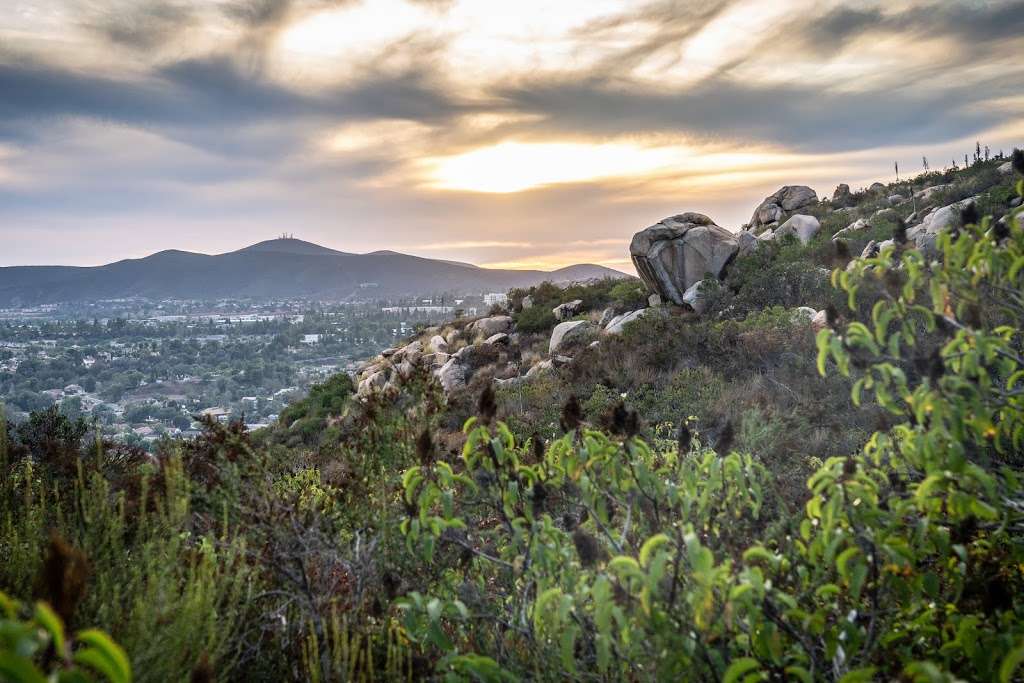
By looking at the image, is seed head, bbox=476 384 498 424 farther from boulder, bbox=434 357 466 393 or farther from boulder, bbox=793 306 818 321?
boulder, bbox=434 357 466 393

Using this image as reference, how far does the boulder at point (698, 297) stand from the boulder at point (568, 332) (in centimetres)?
285

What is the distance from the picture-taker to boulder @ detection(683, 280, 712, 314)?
54.2 ft

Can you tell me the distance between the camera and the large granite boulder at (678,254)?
18.6 meters

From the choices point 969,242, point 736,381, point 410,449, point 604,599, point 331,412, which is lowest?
point 331,412

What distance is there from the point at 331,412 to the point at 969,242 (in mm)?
21665

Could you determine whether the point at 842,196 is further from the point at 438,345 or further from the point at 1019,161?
the point at 1019,161

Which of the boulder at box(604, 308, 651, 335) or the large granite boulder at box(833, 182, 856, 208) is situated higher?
the large granite boulder at box(833, 182, 856, 208)

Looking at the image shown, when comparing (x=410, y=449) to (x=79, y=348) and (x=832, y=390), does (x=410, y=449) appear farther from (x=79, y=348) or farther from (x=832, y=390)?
(x=79, y=348)

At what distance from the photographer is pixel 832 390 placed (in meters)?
8.37

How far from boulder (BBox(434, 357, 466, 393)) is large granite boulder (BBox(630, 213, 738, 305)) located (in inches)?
265

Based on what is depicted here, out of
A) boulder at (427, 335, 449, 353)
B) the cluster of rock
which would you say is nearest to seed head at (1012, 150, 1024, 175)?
the cluster of rock

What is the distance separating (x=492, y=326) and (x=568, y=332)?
601 cm

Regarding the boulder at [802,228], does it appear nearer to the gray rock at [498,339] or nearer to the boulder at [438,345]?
the gray rock at [498,339]

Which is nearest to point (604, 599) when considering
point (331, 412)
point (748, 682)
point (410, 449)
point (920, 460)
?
point (748, 682)
